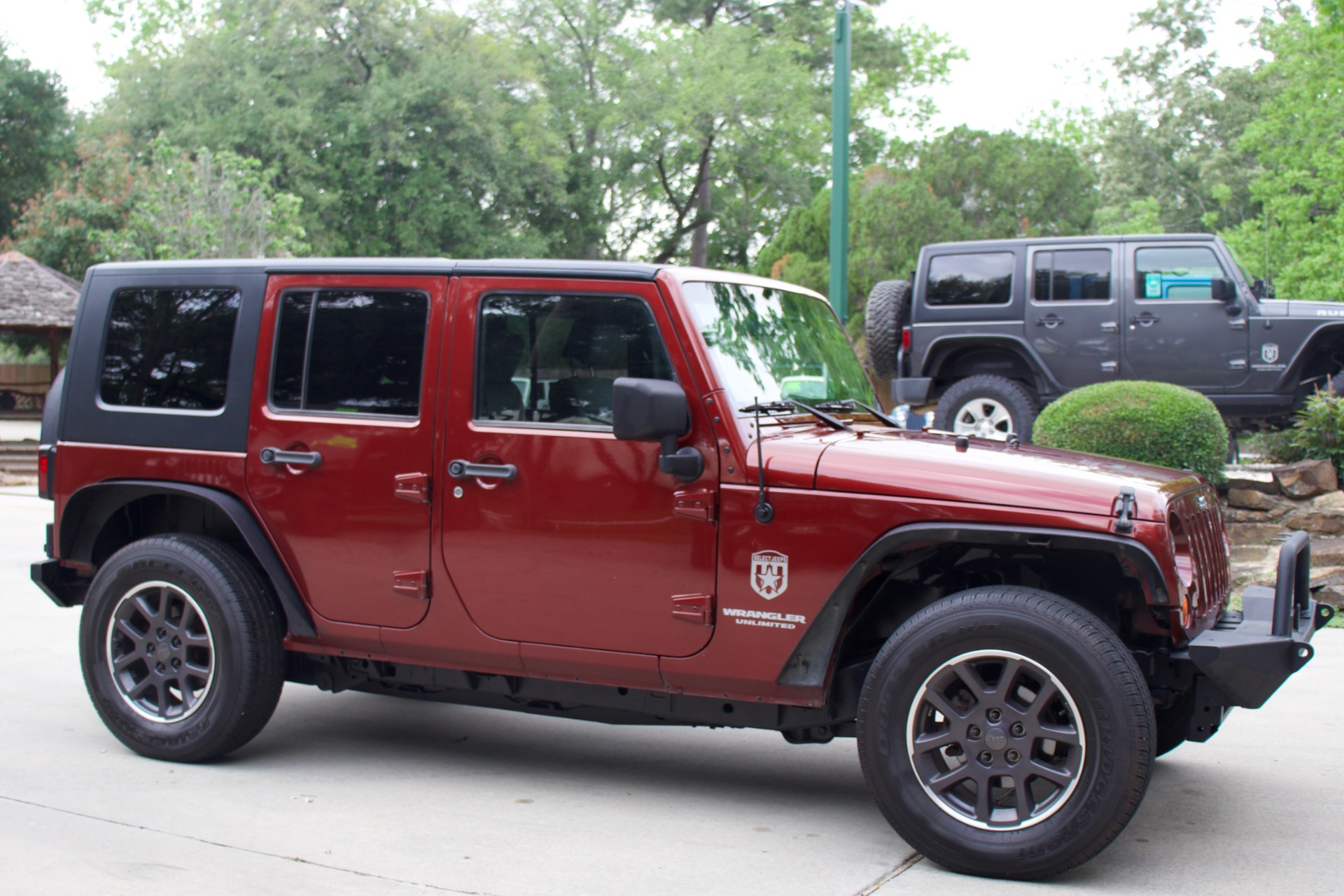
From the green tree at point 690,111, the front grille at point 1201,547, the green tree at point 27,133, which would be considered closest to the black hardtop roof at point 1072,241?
the front grille at point 1201,547

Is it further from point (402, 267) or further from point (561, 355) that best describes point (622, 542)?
point (402, 267)

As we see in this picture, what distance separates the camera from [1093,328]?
1272 centimetres

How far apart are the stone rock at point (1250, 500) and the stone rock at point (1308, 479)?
0.62 ft

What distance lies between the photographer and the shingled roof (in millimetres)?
29375

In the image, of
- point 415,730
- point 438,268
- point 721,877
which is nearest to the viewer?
point 721,877

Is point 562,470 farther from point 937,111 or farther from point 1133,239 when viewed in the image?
point 937,111

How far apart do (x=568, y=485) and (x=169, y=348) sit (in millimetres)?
1907

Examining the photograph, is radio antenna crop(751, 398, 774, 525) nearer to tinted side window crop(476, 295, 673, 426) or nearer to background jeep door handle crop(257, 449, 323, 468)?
tinted side window crop(476, 295, 673, 426)

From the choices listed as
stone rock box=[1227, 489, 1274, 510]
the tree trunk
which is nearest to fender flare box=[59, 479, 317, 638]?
stone rock box=[1227, 489, 1274, 510]

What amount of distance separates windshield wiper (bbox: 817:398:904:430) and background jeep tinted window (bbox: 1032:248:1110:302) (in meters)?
8.21

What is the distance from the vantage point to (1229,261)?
12.2m

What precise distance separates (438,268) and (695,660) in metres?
1.74

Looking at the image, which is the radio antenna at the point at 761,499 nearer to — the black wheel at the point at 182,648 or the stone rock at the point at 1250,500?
the black wheel at the point at 182,648

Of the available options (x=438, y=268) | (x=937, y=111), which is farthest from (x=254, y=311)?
(x=937, y=111)
